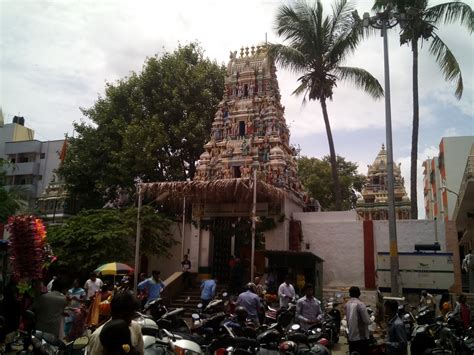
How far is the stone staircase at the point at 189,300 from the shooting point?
15630 mm

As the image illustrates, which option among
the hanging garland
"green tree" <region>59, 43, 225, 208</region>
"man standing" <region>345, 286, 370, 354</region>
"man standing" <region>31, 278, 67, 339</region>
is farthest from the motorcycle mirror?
"green tree" <region>59, 43, 225, 208</region>

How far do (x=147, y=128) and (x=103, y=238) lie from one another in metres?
7.69

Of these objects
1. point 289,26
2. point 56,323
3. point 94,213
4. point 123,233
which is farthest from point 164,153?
point 56,323

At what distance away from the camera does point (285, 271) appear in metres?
15.5

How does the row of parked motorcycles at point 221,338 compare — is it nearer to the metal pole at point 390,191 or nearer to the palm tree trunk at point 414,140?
the metal pole at point 390,191

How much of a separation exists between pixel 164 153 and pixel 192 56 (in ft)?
23.7

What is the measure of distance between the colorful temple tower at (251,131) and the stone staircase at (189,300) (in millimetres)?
6032

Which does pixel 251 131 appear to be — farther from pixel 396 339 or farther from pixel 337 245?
pixel 396 339

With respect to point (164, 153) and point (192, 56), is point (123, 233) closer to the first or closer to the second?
point (164, 153)

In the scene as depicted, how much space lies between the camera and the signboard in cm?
1455

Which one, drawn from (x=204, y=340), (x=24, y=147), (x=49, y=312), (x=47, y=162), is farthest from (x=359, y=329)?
(x=24, y=147)

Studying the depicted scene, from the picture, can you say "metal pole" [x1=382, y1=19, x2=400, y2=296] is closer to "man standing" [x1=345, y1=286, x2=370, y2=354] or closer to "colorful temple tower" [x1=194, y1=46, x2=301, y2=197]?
"man standing" [x1=345, y1=286, x2=370, y2=354]

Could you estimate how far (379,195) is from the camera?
117 feet

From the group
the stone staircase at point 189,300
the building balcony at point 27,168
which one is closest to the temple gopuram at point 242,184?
the stone staircase at point 189,300
